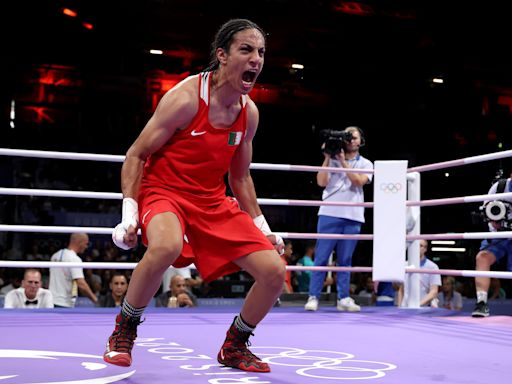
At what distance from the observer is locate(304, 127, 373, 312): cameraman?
3711 millimetres

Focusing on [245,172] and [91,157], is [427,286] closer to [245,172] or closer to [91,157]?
[91,157]

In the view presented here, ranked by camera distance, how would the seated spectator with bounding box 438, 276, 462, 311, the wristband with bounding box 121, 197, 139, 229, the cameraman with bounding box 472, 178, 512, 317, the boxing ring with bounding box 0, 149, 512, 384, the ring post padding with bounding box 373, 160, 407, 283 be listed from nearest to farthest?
the boxing ring with bounding box 0, 149, 512, 384 → the wristband with bounding box 121, 197, 139, 229 → the cameraman with bounding box 472, 178, 512, 317 → the ring post padding with bounding box 373, 160, 407, 283 → the seated spectator with bounding box 438, 276, 462, 311

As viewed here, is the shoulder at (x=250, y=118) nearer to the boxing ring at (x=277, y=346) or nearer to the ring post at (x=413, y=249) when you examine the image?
the boxing ring at (x=277, y=346)

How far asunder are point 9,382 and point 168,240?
485 mm

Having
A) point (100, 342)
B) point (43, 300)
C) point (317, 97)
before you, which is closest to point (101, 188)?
point (317, 97)

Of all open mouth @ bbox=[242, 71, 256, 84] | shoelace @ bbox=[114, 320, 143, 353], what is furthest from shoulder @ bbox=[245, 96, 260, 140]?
shoelace @ bbox=[114, 320, 143, 353]

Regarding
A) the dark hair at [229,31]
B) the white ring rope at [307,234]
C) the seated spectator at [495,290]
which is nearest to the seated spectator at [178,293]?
the white ring rope at [307,234]

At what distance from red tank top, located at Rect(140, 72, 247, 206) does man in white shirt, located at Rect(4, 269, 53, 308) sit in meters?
2.47

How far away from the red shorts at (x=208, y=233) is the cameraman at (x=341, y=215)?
6.07 feet

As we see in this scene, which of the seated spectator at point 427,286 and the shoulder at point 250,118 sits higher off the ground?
the shoulder at point 250,118

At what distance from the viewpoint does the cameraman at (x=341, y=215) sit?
371 centimetres

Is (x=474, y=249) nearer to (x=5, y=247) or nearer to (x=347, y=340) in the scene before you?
(x=5, y=247)

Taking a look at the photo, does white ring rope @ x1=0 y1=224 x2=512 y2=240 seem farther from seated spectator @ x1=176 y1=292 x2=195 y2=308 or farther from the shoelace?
seated spectator @ x1=176 y1=292 x2=195 y2=308

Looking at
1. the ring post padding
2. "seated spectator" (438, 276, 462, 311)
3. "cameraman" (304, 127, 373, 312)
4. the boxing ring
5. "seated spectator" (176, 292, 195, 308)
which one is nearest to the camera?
the boxing ring
